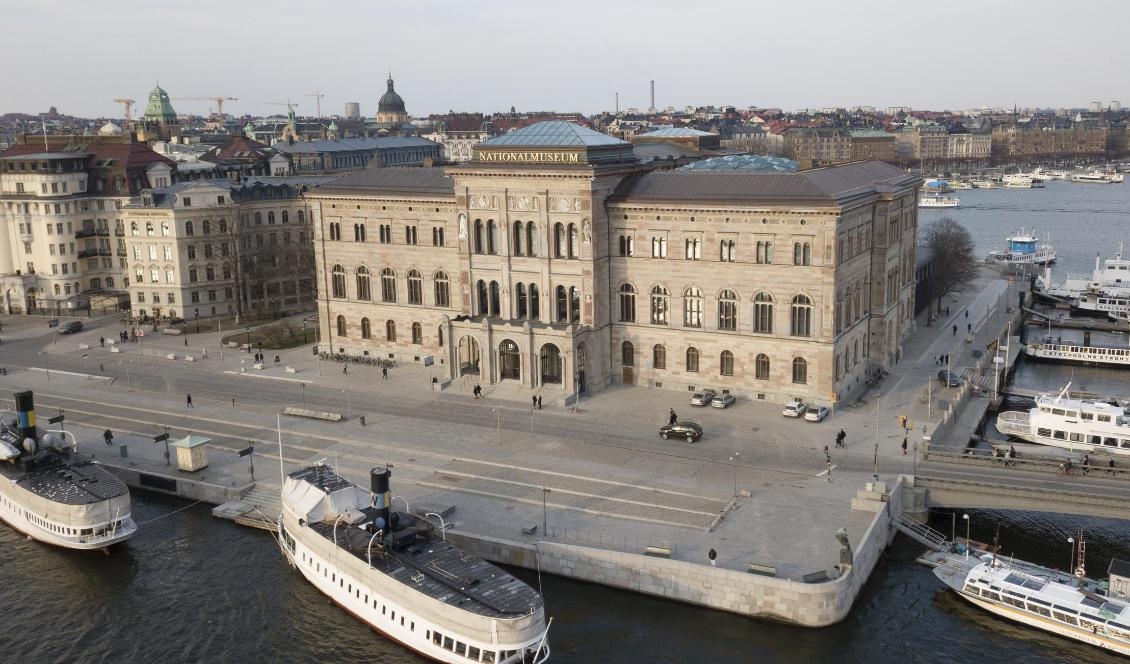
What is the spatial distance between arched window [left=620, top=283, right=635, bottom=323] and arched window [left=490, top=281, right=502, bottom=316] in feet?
34.3

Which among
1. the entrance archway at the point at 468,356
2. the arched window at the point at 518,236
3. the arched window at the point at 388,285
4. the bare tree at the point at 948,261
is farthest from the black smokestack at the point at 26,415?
the bare tree at the point at 948,261

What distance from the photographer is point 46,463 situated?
6469 centimetres

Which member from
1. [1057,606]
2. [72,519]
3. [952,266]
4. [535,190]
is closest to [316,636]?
[72,519]

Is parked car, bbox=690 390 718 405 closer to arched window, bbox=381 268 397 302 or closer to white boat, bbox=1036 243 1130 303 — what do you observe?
arched window, bbox=381 268 397 302

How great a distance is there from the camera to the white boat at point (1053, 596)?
4772 cm

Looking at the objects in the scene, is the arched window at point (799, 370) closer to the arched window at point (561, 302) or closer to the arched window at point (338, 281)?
the arched window at point (561, 302)

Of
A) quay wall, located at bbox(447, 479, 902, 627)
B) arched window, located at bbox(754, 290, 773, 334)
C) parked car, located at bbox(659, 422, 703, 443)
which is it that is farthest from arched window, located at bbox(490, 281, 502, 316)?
quay wall, located at bbox(447, 479, 902, 627)

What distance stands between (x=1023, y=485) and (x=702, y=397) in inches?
1035

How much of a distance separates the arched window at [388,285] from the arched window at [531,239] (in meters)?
16.9

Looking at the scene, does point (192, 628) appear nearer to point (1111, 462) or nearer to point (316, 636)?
point (316, 636)

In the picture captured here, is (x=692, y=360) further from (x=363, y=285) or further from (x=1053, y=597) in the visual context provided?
(x=1053, y=597)

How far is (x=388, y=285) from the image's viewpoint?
318ft

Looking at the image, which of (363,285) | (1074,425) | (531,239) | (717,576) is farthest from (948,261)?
(717,576)

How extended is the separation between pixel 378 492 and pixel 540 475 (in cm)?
1553
